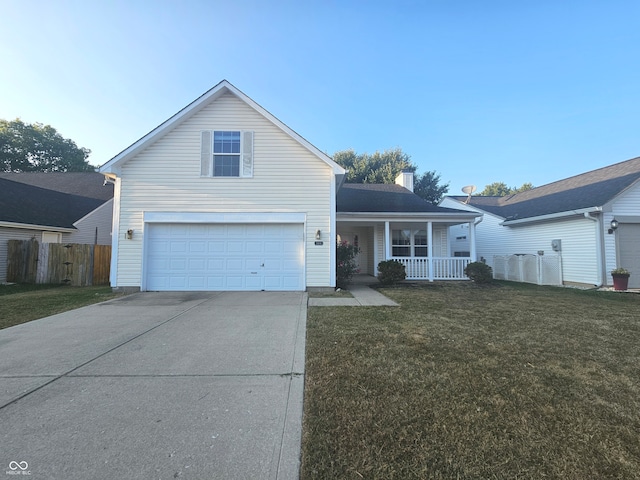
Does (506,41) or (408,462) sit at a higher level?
(506,41)

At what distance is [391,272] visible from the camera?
10875 mm

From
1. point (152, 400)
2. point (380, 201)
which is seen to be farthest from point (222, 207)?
point (380, 201)

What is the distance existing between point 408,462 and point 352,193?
14002 millimetres

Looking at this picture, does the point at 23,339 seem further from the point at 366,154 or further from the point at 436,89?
the point at 366,154

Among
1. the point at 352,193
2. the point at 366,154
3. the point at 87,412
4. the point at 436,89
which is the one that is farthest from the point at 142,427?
the point at 366,154

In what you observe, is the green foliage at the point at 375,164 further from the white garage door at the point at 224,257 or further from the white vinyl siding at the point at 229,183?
the white garage door at the point at 224,257

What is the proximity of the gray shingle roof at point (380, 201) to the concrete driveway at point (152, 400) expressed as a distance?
8.11m

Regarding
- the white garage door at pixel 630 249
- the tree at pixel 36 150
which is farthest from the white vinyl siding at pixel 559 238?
the tree at pixel 36 150

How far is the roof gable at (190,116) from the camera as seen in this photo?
9.27 meters

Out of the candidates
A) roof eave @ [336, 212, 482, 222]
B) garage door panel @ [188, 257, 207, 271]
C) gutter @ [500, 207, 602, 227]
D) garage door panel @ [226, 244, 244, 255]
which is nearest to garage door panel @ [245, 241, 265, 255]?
garage door panel @ [226, 244, 244, 255]

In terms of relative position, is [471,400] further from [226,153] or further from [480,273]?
[480,273]

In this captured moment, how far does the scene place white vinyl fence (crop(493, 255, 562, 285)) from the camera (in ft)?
40.2

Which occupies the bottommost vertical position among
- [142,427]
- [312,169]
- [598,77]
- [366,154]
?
[142,427]

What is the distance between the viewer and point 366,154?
2909 cm
